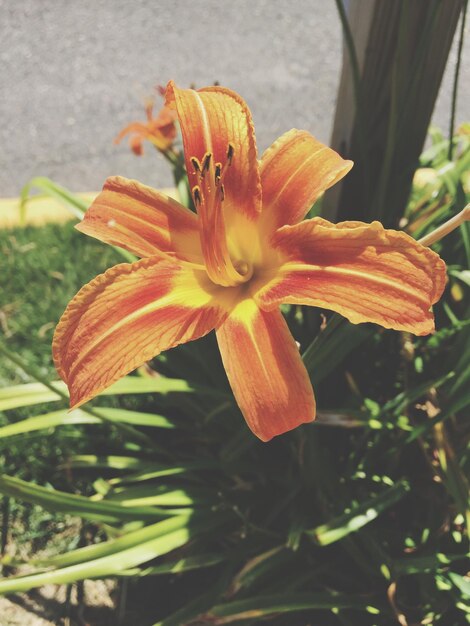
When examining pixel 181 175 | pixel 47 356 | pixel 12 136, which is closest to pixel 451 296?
pixel 181 175

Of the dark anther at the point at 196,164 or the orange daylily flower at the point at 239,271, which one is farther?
the dark anther at the point at 196,164

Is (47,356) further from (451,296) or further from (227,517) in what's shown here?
(451,296)

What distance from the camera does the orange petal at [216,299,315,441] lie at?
0.83m

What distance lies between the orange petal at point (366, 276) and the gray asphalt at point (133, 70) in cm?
230

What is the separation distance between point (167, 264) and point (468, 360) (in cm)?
70

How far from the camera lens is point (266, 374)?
850 millimetres

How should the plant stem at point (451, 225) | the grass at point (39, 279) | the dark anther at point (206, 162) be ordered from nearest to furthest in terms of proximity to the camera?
the plant stem at point (451, 225) → the dark anther at point (206, 162) → the grass at point (39, 279)

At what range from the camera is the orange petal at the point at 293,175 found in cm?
98

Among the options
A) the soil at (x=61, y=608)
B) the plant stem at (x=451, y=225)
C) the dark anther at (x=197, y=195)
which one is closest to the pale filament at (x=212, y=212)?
the dark anther at (x=197, y=195)

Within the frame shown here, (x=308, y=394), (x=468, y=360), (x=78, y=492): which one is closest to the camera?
(x=308, y=394)

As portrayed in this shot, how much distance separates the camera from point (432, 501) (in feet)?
4.82

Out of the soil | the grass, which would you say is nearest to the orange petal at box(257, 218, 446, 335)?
the soil

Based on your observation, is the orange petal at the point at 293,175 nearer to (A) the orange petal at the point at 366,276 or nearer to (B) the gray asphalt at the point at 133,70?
(A) the orange petal at the point at 366,276

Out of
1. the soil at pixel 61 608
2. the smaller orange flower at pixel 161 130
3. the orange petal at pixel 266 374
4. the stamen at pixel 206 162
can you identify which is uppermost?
the stamen at pixel 206 162
